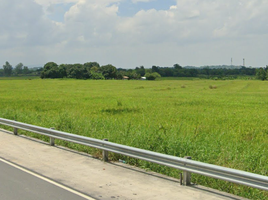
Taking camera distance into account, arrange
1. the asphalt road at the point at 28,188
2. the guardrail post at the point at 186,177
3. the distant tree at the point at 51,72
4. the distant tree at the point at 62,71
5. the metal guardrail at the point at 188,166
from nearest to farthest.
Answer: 1. the metal guardrail at the point at 188,166
2. the asphalt road at the point at 28,188
3. the guardrail post at the point at 186,177
4. the distant tree at the point at 51,72
5. the distant tree at the point at 62,71

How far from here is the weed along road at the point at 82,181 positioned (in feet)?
22.1

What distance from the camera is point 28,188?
715 cm

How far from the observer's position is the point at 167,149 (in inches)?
370

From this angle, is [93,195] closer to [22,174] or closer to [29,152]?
[22,174]

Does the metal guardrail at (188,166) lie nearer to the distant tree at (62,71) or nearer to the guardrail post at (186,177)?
the guardrail post at (186,177)

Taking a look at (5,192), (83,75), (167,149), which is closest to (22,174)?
(5,192)

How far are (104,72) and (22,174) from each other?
141591mm

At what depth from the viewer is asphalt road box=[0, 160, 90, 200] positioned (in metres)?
6.61

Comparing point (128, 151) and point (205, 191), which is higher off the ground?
point (128, 151)

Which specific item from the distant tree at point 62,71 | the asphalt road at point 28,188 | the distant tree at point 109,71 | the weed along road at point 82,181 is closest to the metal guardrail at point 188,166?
the weed along road at point 82,181

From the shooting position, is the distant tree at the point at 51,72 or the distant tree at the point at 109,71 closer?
the distant tree at the point at 51,72

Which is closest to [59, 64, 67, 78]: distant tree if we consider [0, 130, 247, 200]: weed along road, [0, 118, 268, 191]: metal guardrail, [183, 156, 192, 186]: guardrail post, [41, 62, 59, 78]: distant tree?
[41, 62, 59, 78]: distant tree

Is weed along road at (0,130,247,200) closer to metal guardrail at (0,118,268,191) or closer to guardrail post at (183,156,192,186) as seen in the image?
guardrail post at (183,156,192,186)

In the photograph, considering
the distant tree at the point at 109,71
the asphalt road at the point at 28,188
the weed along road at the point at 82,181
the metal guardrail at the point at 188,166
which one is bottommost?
the weed along road at the point at 82,181
